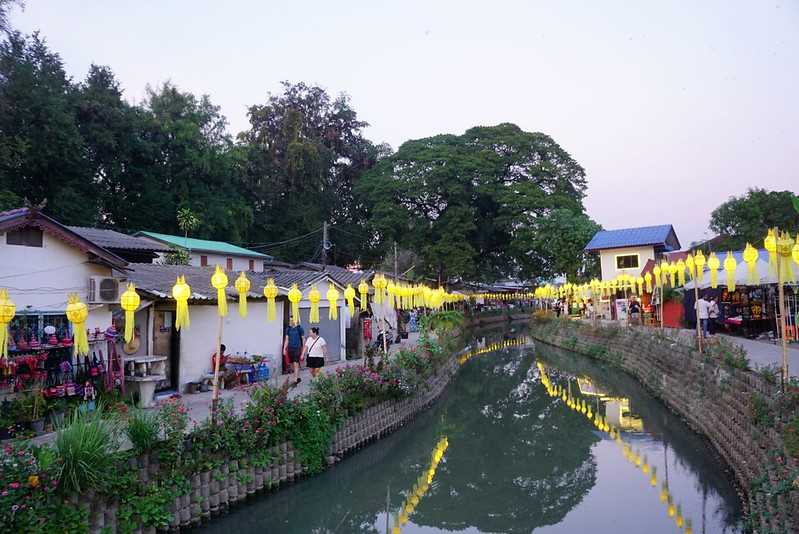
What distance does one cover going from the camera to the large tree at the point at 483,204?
33312 millimetres

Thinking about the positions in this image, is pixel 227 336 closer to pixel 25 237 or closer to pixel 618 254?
pixel 25 237

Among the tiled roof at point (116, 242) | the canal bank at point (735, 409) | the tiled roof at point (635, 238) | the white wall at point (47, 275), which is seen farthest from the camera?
the tiled roof at point (635, 238)

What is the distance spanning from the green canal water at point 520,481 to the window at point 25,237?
5122 millimetres

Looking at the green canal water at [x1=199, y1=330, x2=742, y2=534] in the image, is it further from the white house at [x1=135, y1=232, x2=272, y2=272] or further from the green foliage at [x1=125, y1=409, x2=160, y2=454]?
the white house at [x1=135, y1=232, x2=272, y2=272]

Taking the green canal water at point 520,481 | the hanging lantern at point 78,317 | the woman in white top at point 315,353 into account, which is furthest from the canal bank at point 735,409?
the hanging lantern at point 78,317

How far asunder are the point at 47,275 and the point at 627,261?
2843cm

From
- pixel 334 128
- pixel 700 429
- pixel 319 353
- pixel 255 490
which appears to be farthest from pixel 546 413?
pixel 334 128

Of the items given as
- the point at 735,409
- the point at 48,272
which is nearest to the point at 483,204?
the point at 735,409

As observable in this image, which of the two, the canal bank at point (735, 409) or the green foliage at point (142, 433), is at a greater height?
the green foliage at point (142, 433)

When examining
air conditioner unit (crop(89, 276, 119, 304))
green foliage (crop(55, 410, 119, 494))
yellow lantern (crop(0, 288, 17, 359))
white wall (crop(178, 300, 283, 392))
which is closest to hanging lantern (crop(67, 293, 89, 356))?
yellow lantern (crop(0, 288, 17, 359))

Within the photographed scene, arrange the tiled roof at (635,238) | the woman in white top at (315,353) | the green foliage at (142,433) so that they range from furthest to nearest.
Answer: the tiled roof at (635,238)
the woman in white top at (315,353)
the green foliage at (142,433)

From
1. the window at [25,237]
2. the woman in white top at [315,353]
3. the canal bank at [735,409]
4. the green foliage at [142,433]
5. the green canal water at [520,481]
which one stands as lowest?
the green canal water at [520,481]

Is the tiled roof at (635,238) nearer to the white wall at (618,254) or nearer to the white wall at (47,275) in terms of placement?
the white wall at (618,254)

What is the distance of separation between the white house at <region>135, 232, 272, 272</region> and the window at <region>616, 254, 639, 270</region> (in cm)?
1925
